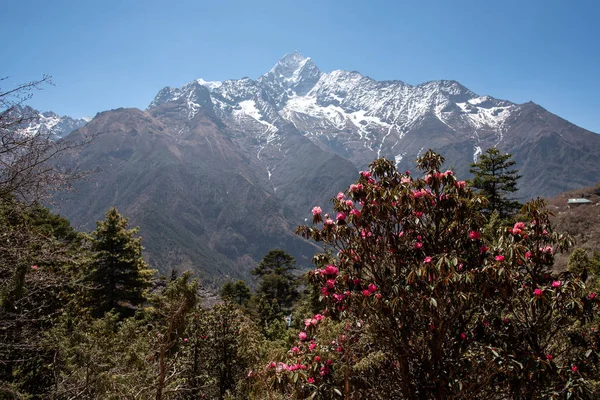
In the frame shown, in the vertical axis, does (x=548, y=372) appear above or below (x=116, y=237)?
above

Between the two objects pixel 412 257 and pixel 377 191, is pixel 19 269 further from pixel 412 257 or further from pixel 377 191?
pixel 412 257

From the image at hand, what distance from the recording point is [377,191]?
5.23m

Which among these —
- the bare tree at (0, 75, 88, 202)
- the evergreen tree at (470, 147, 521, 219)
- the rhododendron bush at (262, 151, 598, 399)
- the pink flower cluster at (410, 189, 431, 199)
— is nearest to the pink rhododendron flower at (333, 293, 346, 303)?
the rhododendron bush at (262, 151, 598, 399)

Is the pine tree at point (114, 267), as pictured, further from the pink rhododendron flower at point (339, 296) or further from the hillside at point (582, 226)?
the hillside at point (582, 226)

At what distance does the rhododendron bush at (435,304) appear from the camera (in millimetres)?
4508

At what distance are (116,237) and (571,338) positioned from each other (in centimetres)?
2030


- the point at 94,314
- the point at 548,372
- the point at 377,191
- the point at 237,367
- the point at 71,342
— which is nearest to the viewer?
the point at 548,372

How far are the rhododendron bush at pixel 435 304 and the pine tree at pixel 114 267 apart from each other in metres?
17.0

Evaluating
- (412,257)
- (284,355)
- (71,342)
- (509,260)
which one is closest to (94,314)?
(71,342)

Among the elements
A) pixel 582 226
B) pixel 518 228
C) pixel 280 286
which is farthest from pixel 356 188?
pixel 280 286

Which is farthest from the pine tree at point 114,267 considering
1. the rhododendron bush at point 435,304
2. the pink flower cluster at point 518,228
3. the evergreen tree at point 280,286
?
the pink flower cluster at point 518,228

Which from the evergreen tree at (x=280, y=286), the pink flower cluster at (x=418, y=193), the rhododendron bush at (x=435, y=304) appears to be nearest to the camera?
the rhododendron bush at (x=435, y=304)

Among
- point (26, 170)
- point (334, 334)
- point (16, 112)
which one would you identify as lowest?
point (334, 334)

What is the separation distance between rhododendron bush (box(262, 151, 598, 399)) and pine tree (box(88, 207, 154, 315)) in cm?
1701
